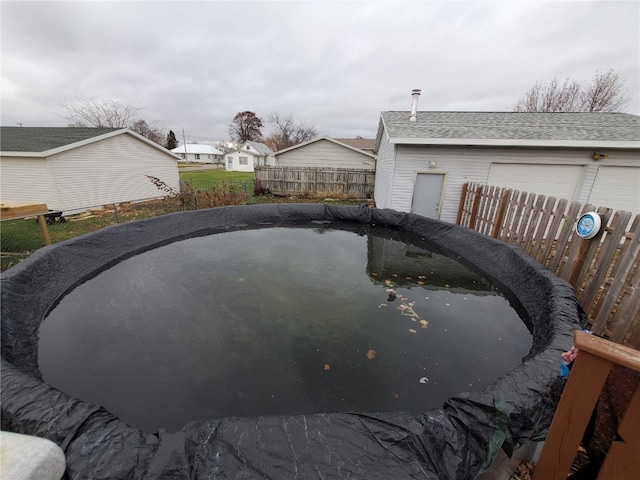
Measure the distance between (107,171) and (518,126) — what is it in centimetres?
1495

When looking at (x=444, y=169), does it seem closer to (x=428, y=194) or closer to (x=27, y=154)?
(x=428, y=194)

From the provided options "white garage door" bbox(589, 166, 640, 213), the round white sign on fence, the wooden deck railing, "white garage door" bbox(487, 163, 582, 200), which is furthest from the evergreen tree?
the wooden deck railing

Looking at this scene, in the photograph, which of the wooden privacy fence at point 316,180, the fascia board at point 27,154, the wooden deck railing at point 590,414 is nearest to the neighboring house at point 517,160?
the wooden privacy fence at point 316,180

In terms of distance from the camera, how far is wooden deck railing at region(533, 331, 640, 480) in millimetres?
1065

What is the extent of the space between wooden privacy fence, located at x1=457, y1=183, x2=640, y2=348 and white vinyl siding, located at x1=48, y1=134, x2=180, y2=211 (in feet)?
43.2

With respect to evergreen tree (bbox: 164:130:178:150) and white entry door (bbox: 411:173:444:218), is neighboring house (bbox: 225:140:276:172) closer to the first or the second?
evergreen tree (bbox: 164:130:178:150)

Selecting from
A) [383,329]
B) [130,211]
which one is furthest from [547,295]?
[130,211]

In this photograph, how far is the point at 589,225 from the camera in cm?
295

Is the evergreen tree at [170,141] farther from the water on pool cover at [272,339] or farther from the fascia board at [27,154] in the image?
the water on pool cover at [272,339]

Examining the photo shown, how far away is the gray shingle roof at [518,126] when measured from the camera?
21.7 feet

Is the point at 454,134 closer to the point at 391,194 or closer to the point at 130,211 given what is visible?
the point at 391,194

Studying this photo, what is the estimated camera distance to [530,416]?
155 centimetres

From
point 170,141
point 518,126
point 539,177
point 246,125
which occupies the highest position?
point 246,125

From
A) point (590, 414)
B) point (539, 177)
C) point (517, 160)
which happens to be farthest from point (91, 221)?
point (539, 177)
